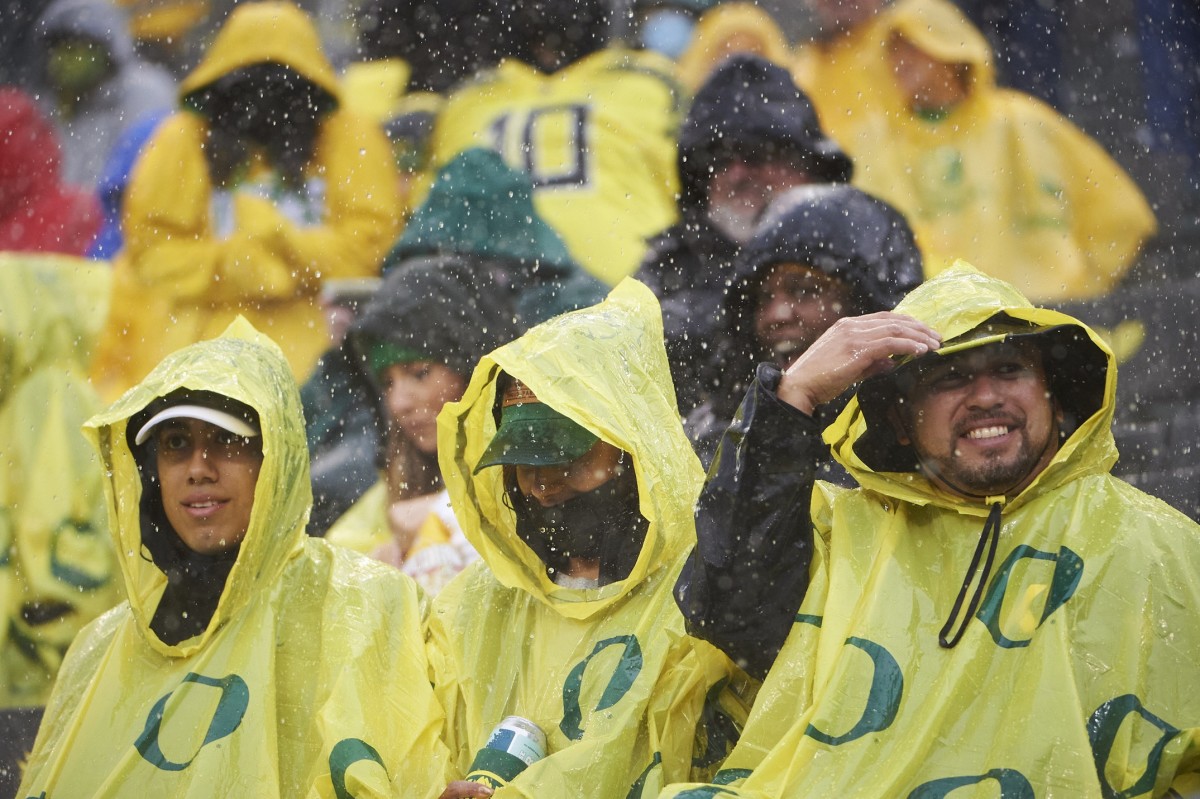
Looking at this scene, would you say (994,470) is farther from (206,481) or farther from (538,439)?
(206,481)

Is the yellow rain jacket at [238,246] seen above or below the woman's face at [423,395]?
above

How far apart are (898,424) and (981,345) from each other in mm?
296

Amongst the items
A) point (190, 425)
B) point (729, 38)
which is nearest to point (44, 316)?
point (190, 425)

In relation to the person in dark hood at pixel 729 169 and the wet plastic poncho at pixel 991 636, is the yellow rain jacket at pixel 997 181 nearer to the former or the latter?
the person in dark hood at pixel 729 169

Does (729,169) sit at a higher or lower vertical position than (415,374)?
higher

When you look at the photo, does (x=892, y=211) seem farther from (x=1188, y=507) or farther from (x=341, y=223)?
(x=341, y=223)

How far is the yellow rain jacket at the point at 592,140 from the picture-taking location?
25.5 feet

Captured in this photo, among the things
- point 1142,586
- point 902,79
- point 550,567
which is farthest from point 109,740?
point 902,79

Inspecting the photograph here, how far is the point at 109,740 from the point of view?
4.53m

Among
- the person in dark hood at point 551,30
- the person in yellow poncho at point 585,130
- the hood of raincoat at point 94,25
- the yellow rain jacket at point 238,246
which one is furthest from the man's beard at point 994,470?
the hood of raincoat at point 94,25

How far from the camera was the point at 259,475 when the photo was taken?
4645 mm

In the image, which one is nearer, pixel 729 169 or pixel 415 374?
pixel 415 374

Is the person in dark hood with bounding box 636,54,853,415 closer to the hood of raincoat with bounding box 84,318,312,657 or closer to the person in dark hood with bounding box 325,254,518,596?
the person in dark hood with bounding box 325,254,518,596

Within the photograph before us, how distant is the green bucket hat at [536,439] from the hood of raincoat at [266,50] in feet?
15.8
